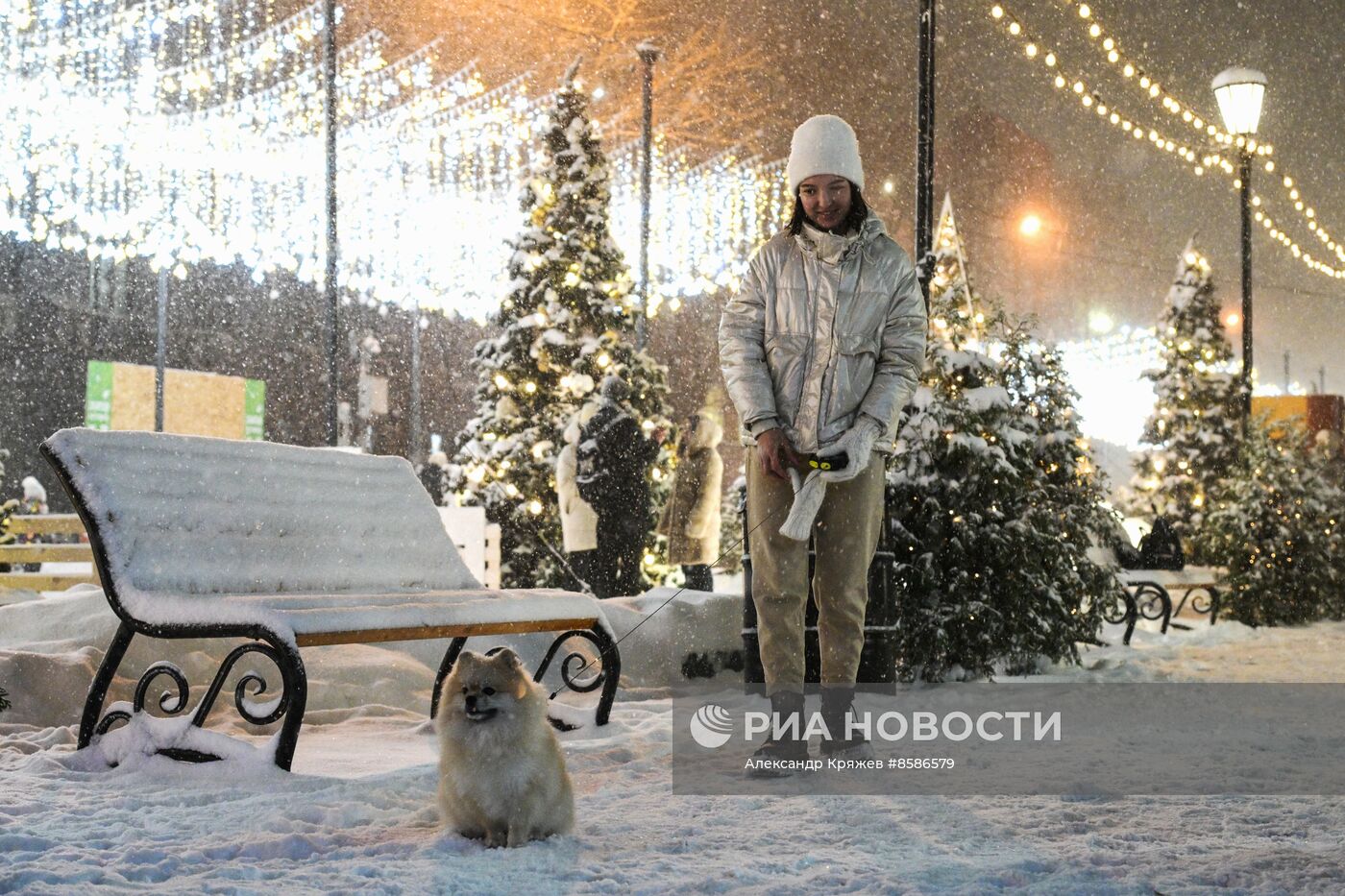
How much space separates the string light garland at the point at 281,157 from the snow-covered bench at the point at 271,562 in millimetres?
8934

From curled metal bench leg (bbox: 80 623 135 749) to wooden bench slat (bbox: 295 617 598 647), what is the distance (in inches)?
26.5

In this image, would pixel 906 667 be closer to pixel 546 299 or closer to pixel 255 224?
pixel 546 299

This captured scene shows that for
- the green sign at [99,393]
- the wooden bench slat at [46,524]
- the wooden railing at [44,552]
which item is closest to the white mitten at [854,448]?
the wooden railing at [44,552]

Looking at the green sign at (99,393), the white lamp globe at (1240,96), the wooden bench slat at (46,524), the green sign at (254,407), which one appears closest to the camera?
the wooden bench slat at (46,524)

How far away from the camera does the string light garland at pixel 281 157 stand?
1247cm

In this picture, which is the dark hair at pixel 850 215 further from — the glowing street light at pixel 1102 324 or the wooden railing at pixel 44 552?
the glowing street light at pixel 1102 324

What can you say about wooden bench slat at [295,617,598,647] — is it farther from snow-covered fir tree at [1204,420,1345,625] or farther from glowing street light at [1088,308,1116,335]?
glowing street light at [1088,308,1116,335]

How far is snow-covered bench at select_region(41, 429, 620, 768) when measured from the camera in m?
3.87

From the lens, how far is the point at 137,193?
A: 54.0 ft

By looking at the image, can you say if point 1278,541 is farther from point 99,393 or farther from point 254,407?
point 254,407

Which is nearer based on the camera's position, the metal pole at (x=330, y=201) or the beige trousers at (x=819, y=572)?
the beige trousers at (x=819, y=572)

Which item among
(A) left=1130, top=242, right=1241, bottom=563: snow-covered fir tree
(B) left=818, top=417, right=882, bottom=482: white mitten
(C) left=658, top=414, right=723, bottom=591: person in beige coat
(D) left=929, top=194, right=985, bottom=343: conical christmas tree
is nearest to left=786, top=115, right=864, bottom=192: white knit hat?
(B) left=818, top=417, right=882, bottom=482: white mitten

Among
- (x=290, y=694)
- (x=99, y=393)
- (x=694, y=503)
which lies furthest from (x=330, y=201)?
(x=99, y=393)

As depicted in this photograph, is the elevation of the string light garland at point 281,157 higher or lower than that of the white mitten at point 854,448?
higher
